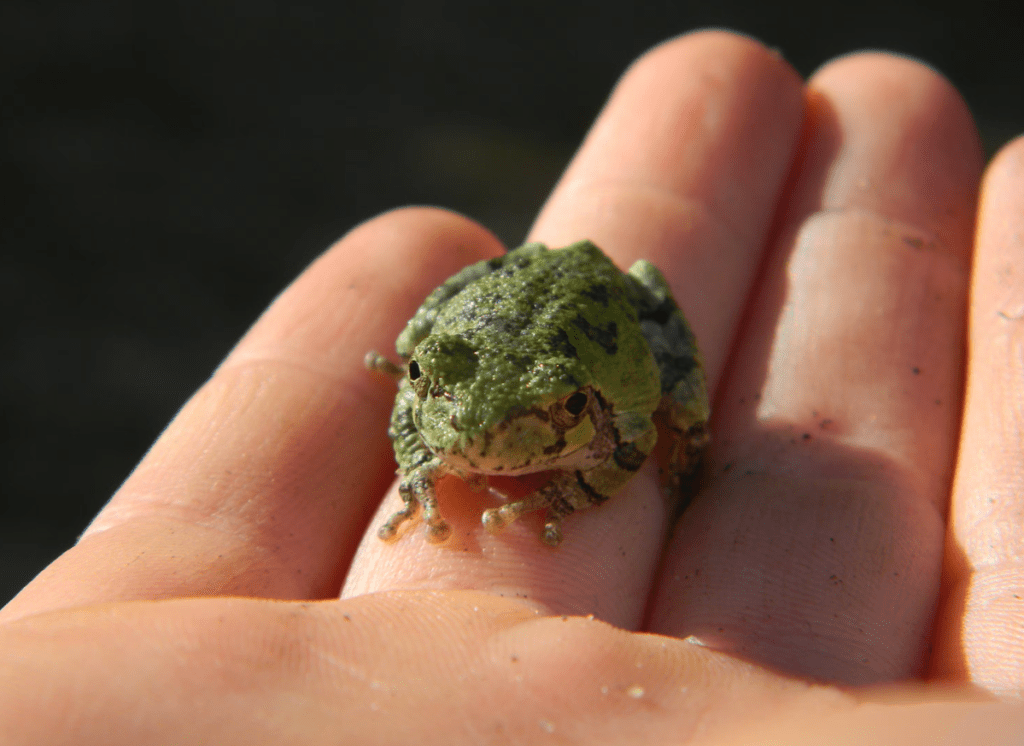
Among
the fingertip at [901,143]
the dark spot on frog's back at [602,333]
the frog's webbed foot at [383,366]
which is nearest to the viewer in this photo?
the dark spot on frog's back at [602,333]

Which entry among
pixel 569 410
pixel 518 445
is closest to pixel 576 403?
pixel 569 410

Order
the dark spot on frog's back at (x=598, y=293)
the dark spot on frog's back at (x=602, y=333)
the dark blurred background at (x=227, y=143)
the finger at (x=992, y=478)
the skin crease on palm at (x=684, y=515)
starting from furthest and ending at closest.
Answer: the dark blurred background at (x=227, y=143) → the dark spot on frog's back at (x=598, y=293) → the dark spot on frog's back at (x=602, y=333) → the finger at (x=992, y=478) → the skin crease on palm at (x=684, y=515)

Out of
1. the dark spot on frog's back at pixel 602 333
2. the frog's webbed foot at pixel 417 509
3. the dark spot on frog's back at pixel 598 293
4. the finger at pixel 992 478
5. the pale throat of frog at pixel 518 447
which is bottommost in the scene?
the finger at pixel 992 478

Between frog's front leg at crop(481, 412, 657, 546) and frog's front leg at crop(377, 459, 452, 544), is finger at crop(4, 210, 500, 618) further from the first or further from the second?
frog's front leg at crop(481, 412, 657, 546)

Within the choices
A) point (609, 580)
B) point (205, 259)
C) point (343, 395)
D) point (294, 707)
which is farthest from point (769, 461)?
point (205, 259)

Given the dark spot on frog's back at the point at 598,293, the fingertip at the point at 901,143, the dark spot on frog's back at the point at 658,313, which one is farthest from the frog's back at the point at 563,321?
the fingertip at the point at 901,143

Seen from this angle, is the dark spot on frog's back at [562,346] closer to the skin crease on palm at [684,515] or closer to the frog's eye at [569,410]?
the frog's eye at [569,410]

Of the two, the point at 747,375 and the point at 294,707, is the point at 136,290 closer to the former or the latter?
the point at 747,375

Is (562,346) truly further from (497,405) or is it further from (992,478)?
(992,478)
